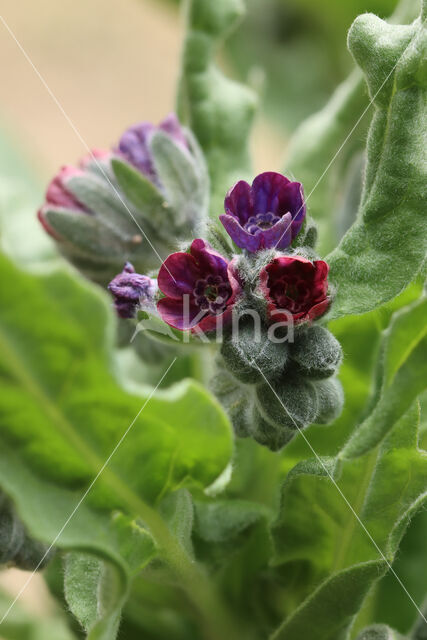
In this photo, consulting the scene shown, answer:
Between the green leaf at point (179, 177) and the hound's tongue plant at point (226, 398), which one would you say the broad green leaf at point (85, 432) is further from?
the green leaf at point (179, 177)

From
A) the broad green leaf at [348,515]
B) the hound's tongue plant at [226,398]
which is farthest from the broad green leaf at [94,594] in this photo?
the broad green leaf at [348,515]

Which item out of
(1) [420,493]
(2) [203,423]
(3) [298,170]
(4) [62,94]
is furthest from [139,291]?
(4) [62,94]

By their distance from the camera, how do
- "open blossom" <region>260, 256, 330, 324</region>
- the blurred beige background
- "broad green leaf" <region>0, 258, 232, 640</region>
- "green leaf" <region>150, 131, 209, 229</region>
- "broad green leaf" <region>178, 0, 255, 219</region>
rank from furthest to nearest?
1. the blurred beige background
2. "broad green leaf" <region>178, 0, 255, 219</region>
3. "green leaf" <region>150, 131, 209, 229</region>
4. "open blossom" <region>260, 256, 330, 324</region>
5. "broad green leaf" <region>0, 258, 232, 640</region>

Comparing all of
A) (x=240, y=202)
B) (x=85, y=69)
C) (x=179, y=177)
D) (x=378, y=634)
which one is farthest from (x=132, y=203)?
(x=85, y=69)

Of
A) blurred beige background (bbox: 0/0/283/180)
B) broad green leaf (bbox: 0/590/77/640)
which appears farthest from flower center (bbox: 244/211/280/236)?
Answer: blurred beige background (bbox: 0/0/283/180)

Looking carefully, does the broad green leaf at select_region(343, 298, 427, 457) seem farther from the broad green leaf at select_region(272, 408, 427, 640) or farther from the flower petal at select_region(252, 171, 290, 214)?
the flower petal at select_region(252, 171, 290, 214)

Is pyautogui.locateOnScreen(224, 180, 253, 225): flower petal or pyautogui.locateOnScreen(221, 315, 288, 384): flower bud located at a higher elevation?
pyautogui.locateOnScreen(224, 180, 253, 225): flower petal

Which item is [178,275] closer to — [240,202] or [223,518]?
[240,202]

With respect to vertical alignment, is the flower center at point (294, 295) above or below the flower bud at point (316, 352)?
above
